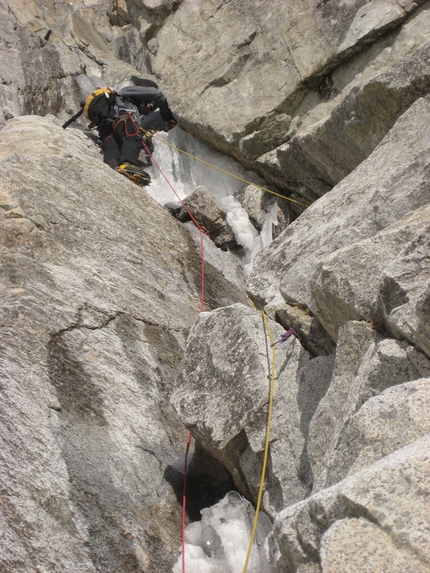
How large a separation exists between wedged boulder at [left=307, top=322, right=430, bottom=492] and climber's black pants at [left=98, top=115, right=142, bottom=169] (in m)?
7.20

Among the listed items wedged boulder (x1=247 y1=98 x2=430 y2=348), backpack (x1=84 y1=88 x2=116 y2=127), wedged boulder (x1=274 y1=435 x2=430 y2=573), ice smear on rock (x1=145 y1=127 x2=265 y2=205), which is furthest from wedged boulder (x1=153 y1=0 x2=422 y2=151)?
wedged boulder (x1=274 y1=435 x2=430 y2=573)

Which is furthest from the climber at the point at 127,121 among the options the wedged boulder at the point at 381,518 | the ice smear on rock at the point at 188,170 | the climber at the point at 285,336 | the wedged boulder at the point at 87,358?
the wedged boulder at the point at 381,518

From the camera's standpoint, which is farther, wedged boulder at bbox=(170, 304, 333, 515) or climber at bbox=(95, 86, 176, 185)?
climber at bbox=(95, 86, 176, 185)

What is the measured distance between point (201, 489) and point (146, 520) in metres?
0.77

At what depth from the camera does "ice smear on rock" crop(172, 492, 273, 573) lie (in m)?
4.98

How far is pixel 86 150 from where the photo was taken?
33.1 ft

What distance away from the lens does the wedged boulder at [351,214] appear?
18.9ft

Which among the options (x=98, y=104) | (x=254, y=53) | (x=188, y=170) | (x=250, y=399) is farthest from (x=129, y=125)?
(x=250, y=399)

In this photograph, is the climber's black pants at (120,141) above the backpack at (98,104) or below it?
below

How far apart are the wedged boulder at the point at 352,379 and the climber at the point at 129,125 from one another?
6.67 m

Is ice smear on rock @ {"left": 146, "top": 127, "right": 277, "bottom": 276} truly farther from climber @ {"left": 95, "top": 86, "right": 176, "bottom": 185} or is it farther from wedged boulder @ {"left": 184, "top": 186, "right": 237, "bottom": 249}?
wedged boulder @ {"left": 184, "top": 186, "right": 237, "bottom": 249}

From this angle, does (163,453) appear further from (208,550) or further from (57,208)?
(57,208)

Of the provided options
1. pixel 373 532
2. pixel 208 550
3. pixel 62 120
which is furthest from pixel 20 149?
pixel 373 532

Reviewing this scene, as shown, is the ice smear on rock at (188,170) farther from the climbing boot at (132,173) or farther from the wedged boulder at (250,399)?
the wedged boulder at (250,399)
